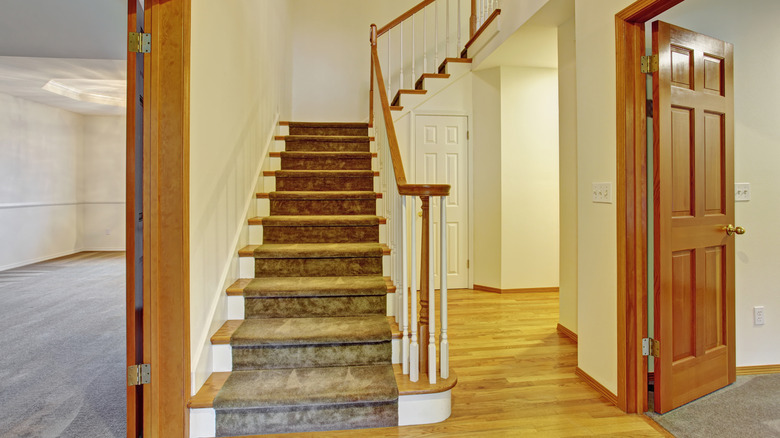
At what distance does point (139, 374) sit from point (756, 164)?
3345 millimetres

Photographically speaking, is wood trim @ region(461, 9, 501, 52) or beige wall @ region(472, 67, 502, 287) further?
beige wall @ region(472, 67, 502, 287)

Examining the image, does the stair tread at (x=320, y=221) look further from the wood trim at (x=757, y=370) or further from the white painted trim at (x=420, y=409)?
the wood trim at (x=757, y=370)

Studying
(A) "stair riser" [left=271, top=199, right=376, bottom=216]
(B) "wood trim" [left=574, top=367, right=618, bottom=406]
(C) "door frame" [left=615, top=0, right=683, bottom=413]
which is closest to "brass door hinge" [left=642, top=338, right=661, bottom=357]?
(C) "door frame" [left=615, top=0, right=683, bottom=413]

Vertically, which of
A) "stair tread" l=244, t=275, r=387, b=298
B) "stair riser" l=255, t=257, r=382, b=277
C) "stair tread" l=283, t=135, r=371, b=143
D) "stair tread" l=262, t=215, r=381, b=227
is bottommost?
"stair tread" l=244, t=275, r=387, b=298

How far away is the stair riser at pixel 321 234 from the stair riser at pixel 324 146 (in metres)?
1.26

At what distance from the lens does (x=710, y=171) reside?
206cm

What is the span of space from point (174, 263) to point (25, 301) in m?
3.55

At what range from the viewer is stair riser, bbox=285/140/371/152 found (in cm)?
383

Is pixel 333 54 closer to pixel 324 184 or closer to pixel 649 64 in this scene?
pixel 324 184

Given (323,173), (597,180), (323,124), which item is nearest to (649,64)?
(597,180)

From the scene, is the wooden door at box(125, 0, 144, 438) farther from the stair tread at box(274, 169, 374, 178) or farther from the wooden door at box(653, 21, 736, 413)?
the wooden door at box(653, 21, 736, 413)

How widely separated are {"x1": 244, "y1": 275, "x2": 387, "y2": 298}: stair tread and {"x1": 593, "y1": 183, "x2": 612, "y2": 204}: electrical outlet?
1229 mm

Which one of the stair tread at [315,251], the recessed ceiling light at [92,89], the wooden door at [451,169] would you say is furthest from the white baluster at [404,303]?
the recessed ceiling light at [92,89]

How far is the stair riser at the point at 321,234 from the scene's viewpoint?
110 inches
